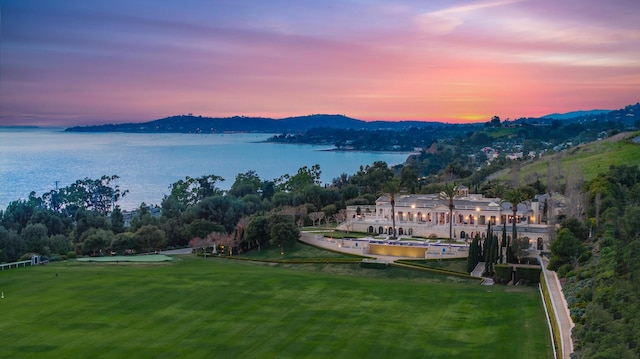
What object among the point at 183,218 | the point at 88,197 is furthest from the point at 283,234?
the point at 88,197

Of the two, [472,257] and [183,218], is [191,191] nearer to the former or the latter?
[183,218]

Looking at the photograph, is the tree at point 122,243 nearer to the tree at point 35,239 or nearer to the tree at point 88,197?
the tree at point 35,239

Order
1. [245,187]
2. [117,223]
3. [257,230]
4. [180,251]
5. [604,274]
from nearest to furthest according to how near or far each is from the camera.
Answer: [604,274] < [257,230] < [180,251] < [117,223] < [245,187]

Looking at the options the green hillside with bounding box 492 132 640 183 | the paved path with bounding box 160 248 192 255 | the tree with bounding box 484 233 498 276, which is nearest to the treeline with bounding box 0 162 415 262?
the paved path with bounding box 160 248 192 255

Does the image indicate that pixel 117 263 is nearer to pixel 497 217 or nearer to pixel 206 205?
pixel 206 205

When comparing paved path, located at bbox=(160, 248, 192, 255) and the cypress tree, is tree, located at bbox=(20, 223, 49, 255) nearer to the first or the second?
paved path, located at bbox=(160, 248, 192, 255)

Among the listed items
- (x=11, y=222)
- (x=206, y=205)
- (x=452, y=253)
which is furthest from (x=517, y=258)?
(x=11, y=222)
